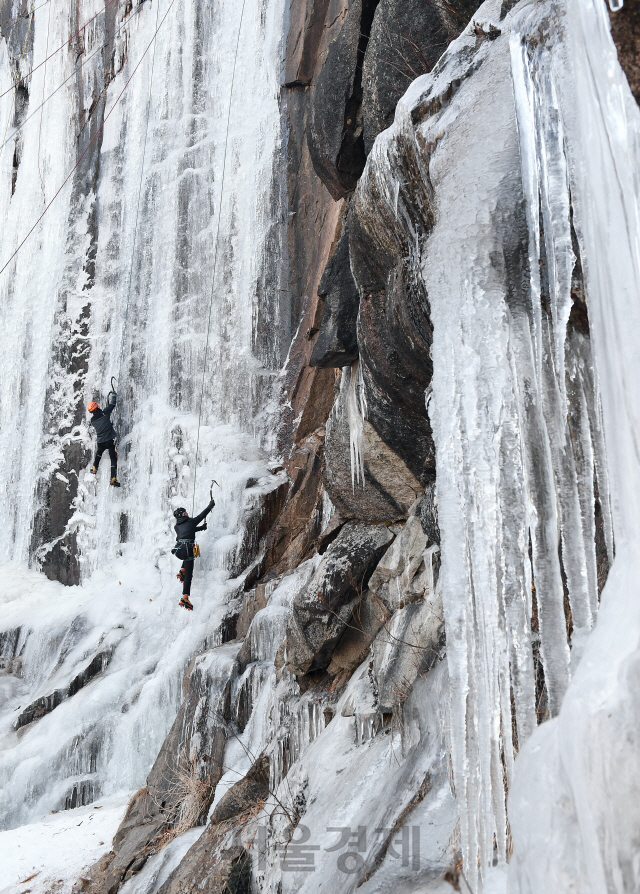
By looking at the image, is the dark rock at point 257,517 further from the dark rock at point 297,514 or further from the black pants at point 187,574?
the black pants at point 187,574

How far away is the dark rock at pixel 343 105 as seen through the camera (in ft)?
19.5

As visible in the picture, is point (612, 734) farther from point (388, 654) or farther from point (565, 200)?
point (388, 654)

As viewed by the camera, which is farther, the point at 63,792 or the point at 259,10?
the point at 259,10

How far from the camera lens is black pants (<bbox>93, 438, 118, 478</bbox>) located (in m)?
9.66

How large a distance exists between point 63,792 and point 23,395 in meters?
6.44

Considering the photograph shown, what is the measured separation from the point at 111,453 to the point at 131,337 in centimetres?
186

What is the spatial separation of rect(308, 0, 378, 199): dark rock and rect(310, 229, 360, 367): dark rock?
3.46 ft

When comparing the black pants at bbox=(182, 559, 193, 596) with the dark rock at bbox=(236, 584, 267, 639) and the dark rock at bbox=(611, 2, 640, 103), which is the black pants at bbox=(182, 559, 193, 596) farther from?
the dark rock at bbox=(611, 2, 640, 103)

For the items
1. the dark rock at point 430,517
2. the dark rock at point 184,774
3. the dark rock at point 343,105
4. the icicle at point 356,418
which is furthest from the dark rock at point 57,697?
the dark rock at point 343,105

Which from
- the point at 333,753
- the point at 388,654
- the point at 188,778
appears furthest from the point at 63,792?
the point at 388,654

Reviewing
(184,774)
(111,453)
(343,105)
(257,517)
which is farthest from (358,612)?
(111,453)

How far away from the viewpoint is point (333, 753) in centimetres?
420

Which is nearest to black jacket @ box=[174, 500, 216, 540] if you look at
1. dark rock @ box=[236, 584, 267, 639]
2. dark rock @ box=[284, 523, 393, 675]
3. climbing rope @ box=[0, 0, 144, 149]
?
dark rock @ box=[236, 584, 267, 639]

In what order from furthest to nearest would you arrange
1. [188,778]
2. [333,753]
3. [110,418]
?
[110,418]
[188,778]
[333,753]
